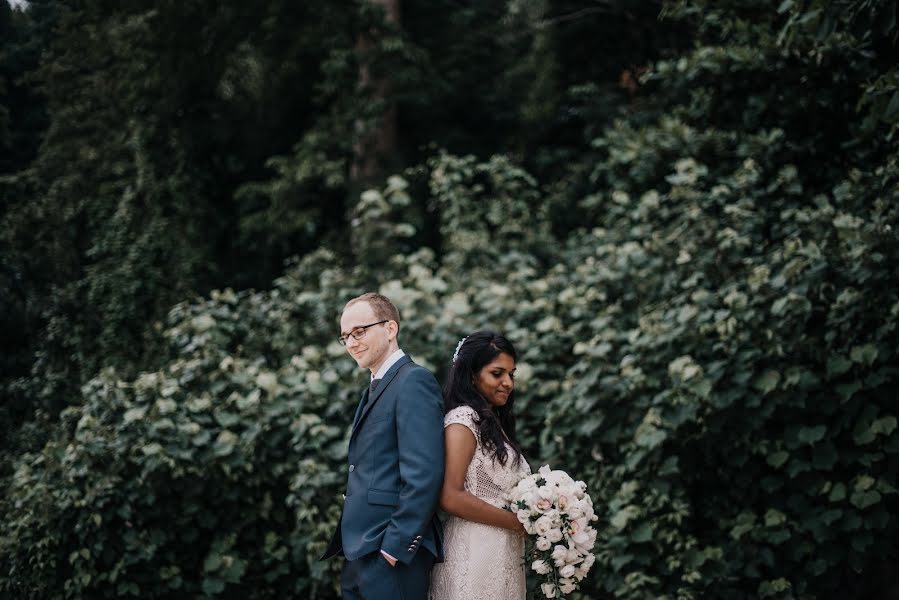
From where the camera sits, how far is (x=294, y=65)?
10.2 metres

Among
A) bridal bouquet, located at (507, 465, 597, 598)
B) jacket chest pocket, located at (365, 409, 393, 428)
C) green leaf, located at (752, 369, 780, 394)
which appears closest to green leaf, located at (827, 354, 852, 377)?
green leaf, located at (752, 369, 780, 394)

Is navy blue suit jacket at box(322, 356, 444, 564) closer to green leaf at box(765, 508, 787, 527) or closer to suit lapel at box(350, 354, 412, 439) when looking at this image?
suit lapel at box(350, 354, 412, 439)

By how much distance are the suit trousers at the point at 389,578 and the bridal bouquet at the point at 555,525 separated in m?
0.35

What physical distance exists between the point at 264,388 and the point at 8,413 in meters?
1.89

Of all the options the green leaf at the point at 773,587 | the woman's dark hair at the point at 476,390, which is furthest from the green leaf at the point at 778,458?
the woman's dark hair at the point at 476,390

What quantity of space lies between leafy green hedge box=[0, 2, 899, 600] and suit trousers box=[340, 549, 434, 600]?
1.86 metres

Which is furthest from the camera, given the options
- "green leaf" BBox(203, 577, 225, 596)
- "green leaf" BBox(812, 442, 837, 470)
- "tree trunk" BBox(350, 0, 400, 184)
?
"tree trunk" BBox(350, 0, 400, 184)

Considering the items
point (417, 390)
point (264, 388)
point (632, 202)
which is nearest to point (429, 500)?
point (417, 390)

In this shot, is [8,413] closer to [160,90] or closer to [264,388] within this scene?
[264,388]

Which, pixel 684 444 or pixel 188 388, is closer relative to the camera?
pixel 684 444

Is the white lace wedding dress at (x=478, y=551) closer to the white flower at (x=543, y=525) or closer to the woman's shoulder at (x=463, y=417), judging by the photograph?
the woman's shoulder at (x=463, y=417)

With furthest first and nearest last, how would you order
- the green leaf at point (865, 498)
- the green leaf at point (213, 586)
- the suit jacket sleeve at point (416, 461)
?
the green leaf at point (213, 586) → the green leaf at point (865, 498) → the suit jacket sleeve at point (416, 461)

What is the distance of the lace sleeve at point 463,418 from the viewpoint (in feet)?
9.39

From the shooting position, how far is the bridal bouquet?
9.33 ft
